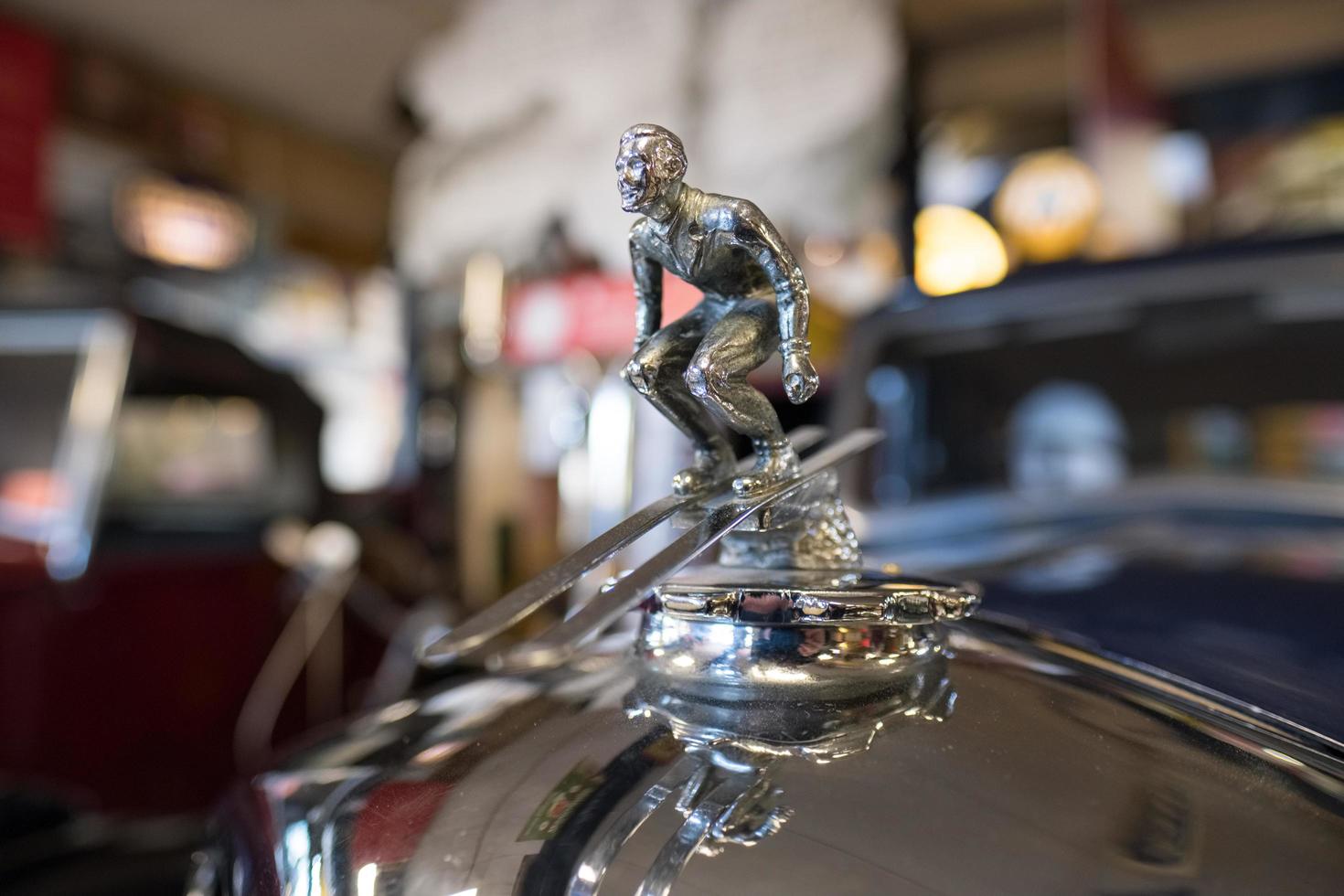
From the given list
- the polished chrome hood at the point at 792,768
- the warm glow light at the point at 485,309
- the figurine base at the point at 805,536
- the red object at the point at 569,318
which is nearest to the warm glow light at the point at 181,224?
the warm glow light at the point at 485,309

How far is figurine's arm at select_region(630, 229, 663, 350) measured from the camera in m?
0.52

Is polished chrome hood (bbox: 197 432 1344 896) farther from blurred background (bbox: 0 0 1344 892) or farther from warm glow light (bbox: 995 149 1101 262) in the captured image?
warm glow light (bbox: 995 149 1101 262)

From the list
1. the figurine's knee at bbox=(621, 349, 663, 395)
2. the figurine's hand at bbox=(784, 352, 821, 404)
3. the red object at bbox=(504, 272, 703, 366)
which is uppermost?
the red object at bbox=(504, 272, 703, 366)

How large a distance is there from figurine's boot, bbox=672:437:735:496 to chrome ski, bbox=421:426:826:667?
0.12 ft

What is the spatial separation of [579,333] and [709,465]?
3074mm

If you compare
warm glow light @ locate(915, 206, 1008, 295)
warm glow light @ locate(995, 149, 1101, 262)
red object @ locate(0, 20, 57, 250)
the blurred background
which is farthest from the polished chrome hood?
red object @ locate(0, 20, 57, 250)

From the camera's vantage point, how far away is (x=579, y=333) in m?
3.56

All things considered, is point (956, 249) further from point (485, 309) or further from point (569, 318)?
point (485, 309)

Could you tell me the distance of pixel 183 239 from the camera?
526 cm

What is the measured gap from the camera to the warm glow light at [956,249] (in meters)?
3.51

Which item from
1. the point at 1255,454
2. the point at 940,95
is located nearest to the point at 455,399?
the point at 940,95

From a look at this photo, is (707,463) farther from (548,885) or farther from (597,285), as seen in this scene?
(597,285)

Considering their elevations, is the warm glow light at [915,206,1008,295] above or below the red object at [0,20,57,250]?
below

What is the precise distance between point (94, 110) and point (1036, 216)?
14.5 feet
